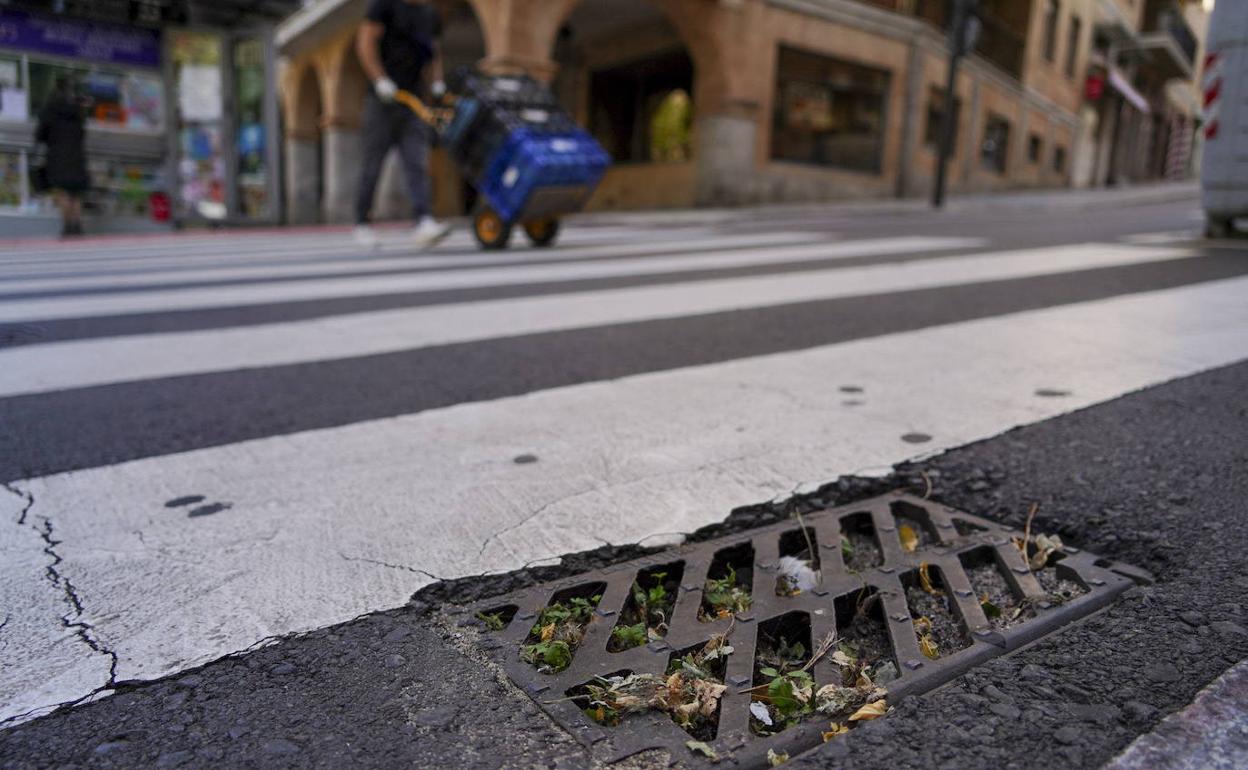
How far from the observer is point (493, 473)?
2.12 m

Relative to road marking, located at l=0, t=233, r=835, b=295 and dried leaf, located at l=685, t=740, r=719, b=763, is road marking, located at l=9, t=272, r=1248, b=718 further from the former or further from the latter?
road marking, located at l=0, t=233, r=835, b=295

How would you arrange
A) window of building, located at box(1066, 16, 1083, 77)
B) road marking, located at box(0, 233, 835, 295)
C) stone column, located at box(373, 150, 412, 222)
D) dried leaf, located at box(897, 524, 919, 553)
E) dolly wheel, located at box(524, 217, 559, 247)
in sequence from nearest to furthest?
dried leaf, located at box(897, 524, 919, 553), road marking, located at box(0, 233, 835, 295), dolly wheel, located at box(524, 217, 559, 247), stone column, located at box(373, 150, 412, 222), window of building, located at box(1066, 16, 1083, 77)

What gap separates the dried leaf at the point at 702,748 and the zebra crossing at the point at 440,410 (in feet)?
1.90

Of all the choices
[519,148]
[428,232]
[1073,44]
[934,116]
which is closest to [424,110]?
[519,148]

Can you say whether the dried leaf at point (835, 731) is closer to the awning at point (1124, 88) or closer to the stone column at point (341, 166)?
the stone column at point (341, 166)

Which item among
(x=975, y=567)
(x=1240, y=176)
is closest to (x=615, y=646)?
(x=975, y=567)

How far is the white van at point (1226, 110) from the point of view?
Answer: 6.55 metres

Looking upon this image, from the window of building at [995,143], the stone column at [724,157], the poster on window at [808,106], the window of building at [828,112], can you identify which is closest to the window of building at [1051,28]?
the window of building at [995,143]

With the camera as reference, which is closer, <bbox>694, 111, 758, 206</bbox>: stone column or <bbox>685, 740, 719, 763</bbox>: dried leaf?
<bbox>685, 740, 719, 763</bbox>: dried leaf

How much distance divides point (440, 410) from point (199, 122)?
12839 millimetres

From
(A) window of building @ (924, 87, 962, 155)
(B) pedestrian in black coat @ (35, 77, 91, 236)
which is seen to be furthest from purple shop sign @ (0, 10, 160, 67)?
(A) window of building @ (924, 87, 962, 155)

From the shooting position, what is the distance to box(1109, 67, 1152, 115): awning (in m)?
32.4

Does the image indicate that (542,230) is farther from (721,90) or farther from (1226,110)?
(721,90)

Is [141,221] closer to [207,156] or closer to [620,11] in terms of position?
[207,156]
